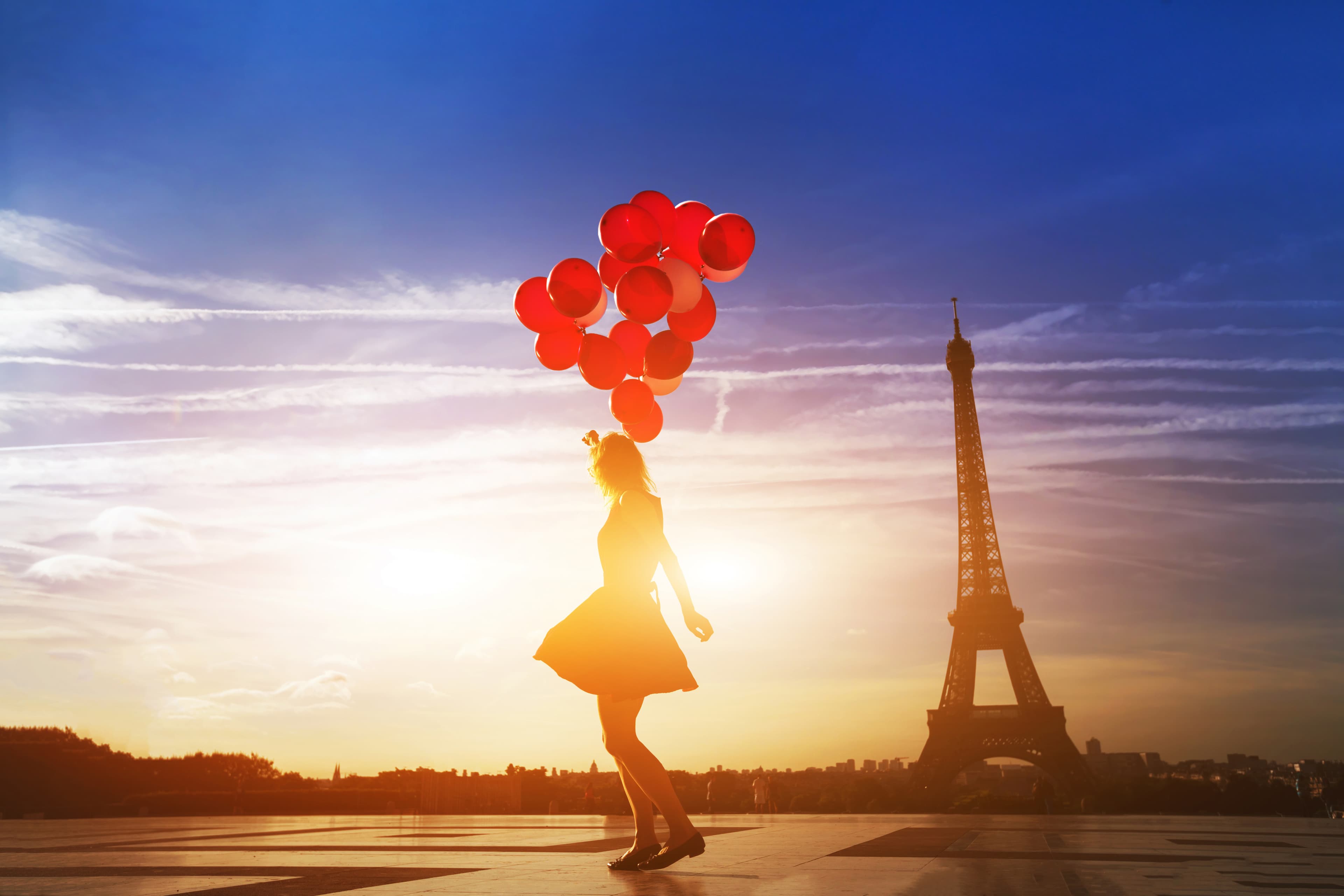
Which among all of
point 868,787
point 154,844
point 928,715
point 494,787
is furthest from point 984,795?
point 154,844

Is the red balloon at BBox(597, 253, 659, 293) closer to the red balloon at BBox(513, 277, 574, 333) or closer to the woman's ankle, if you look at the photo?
the red balloon at BBox(513, 277, 574, 333)

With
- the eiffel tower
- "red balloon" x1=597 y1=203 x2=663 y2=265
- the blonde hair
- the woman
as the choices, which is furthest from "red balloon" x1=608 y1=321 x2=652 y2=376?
the eiffel tower

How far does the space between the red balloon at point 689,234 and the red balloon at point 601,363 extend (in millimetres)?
905

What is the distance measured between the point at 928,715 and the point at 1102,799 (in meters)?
8.75

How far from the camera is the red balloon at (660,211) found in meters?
6.61

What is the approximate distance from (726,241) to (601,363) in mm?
1286

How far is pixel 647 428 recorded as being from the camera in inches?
253

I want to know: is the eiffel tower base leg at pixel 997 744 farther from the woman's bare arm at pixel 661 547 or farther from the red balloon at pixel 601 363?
the woman's bare arm at pixel 661 547

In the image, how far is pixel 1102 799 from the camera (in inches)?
1672

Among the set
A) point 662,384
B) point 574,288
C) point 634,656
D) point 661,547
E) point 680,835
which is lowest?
point 680,835

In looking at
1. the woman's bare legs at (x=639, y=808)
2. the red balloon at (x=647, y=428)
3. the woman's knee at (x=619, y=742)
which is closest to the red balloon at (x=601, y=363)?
the red balloon at (x=647, y=428)

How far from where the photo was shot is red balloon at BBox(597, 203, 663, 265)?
21.0ft

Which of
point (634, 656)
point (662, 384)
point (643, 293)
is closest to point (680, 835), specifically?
point (634, 656)

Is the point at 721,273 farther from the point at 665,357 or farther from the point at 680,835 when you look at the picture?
the point at 680,835
